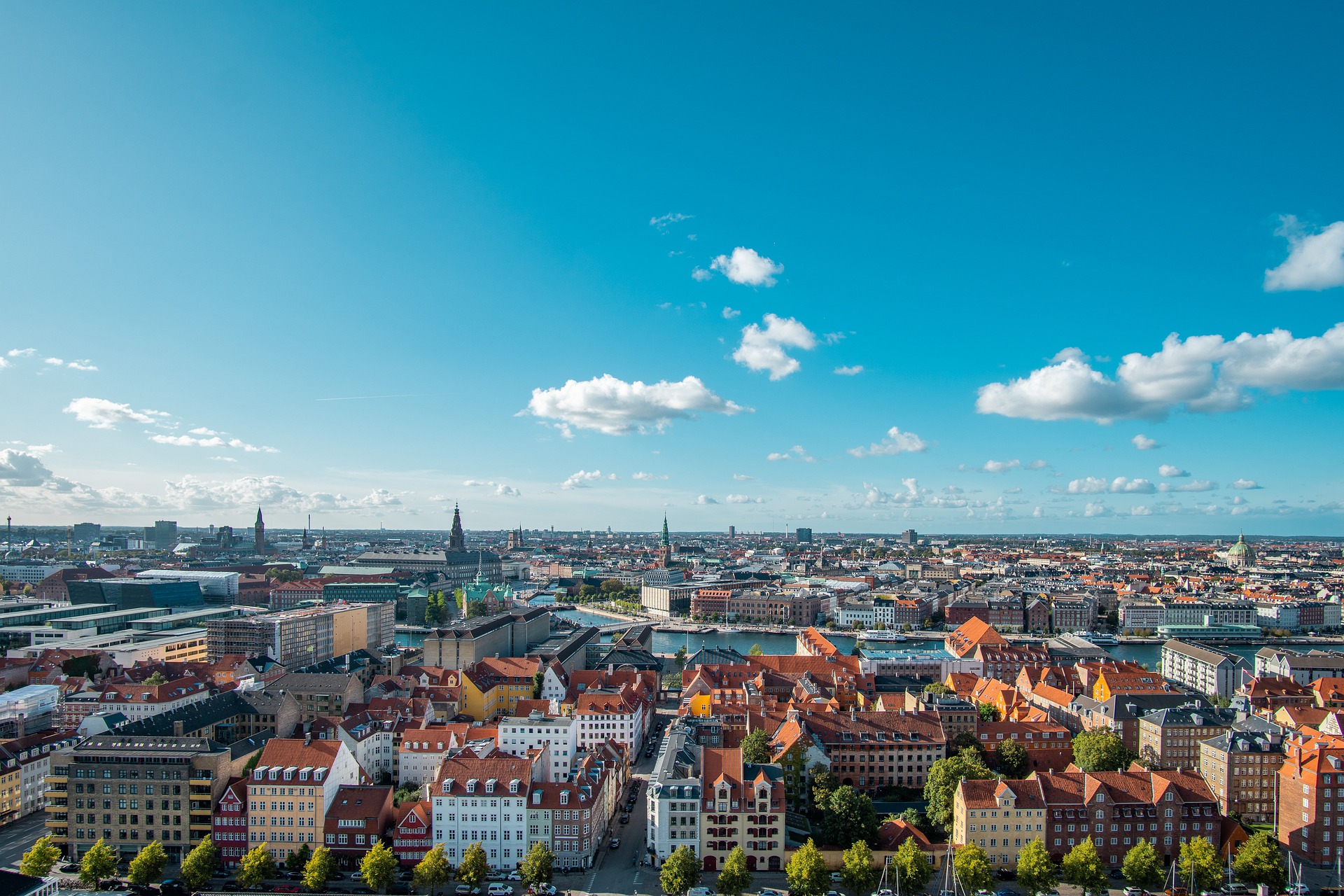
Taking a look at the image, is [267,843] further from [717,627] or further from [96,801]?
[717,627]

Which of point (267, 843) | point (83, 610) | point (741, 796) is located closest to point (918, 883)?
point (741, 796)

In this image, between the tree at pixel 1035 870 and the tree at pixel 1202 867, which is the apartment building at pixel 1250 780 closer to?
the tree at pixel 1202 867

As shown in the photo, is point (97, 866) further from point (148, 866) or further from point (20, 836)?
point (20, 836)

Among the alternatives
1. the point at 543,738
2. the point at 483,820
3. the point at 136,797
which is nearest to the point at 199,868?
the point at 136,797

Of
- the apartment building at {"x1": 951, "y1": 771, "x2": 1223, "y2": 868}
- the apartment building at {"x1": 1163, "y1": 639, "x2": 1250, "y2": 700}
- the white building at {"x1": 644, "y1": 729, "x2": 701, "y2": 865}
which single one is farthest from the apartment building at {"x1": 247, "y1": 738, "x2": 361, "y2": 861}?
the apartment building at {"x1": 1163, "y1": 639, "x2": 1250, "y2": 700}

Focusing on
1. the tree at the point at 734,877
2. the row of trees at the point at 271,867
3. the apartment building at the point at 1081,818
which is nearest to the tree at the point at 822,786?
the apartment building at the point at 1081,818

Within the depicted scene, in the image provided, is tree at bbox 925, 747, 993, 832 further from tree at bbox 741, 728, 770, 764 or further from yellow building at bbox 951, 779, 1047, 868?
tree at bbox 741, 728, 770, 764
